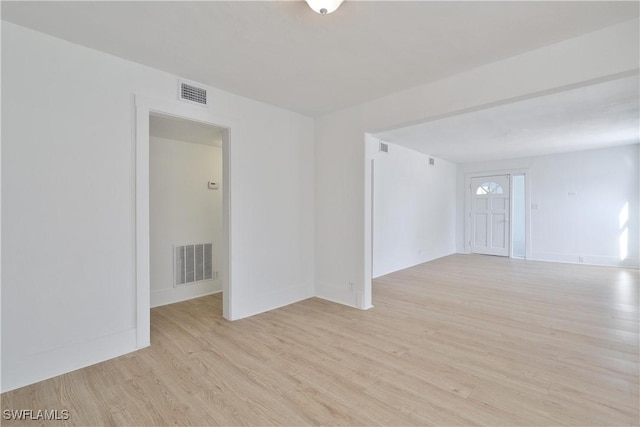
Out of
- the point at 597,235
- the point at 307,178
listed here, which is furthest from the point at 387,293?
the point at 597,235

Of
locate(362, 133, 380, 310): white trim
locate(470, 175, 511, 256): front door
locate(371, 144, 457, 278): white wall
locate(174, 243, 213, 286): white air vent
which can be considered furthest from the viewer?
locate(470, 175, 511, 256): front door

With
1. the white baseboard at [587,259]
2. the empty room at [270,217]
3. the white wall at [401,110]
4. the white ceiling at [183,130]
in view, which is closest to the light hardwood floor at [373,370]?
the empty room at [270,217]

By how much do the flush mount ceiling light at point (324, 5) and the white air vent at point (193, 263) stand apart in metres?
3.48

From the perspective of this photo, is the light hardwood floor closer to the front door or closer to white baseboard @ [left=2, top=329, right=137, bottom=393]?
white baseboard @ [left=2, top=329, right=137, bottom=393]

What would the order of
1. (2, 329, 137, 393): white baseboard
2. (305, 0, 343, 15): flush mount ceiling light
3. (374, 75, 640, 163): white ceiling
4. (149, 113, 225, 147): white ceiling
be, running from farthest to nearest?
(374, 75, 640, 163): white ceiling → (149, 113, 225, 147): white ceiling → (2, 329, 137, 393): white baseboard → (305, 0, 343, 15): flush mount ceiling light

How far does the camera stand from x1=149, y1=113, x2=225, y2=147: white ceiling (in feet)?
10.2

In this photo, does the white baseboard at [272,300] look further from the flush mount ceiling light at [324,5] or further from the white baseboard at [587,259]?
the white baseboard at [587,259]

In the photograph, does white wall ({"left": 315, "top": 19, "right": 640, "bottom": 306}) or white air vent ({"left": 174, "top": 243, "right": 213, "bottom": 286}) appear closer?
white wall ({"left": 315, "top": 19, "right": 640, "bottom": 306})

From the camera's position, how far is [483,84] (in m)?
2.67

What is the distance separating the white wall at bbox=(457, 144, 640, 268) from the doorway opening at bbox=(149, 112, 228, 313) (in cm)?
710

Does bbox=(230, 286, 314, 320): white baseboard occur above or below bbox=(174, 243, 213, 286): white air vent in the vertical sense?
below

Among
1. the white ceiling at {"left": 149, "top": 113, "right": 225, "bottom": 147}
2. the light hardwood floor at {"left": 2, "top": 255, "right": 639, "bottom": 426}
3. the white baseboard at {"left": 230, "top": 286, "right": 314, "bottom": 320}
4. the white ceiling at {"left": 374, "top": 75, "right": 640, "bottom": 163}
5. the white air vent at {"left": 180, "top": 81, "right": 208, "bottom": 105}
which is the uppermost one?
the white ceiling at {"left": 374, "top": 75, "right": 640, "bottom": 163}

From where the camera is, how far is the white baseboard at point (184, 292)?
3.80m

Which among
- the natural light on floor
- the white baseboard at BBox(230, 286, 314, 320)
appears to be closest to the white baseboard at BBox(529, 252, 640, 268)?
the natural light on floor
